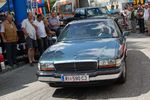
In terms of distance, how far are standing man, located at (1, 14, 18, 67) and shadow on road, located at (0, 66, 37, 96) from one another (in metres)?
0.62

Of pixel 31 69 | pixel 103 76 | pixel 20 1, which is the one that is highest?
pixel 20 1

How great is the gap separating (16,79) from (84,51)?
129 inches

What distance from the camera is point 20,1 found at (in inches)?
585

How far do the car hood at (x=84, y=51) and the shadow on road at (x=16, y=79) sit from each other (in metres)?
1.47

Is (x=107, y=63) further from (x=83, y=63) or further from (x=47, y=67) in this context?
(x=47, y=67)

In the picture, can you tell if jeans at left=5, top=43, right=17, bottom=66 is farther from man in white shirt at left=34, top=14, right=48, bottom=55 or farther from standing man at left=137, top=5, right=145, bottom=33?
standing man at left=137, top=5, right=145, bottom=33

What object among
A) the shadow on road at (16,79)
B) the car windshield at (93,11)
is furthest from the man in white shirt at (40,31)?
the car windshield at (93,11)

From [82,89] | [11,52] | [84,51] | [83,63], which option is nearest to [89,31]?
[84,51]

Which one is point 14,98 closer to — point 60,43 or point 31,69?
point 60,43

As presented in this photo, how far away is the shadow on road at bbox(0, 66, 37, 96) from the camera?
941 cm

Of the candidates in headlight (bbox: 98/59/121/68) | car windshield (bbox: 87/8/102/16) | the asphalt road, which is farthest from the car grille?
car windshield (bbox: 87/8/102/16)

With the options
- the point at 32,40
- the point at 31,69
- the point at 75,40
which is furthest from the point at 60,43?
the point at 32,40

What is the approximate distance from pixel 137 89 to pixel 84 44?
1578 millimetres

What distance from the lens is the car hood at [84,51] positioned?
7801 mm
